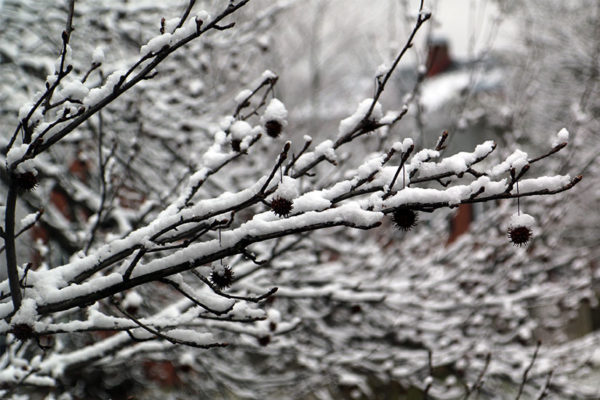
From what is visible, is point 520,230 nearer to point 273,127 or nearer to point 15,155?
point 273,127

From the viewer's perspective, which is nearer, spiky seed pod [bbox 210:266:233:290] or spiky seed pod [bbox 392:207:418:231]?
spiky seed pod [bbox 392:207:418:231]

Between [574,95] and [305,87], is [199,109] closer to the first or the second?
[574,95]

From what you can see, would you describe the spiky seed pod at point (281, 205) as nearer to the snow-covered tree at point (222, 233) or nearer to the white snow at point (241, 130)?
the snow-covered tree at point (222, 233)

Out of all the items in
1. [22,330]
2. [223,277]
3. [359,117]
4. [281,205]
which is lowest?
[22,330]

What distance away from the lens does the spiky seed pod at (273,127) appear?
6.73 ft

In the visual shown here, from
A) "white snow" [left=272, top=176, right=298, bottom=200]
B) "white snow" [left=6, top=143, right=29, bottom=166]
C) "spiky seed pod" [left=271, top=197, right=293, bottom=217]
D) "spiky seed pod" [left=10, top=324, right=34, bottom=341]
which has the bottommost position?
"spiky seed pod" [left=10, top=324, right=34, bottom=341]

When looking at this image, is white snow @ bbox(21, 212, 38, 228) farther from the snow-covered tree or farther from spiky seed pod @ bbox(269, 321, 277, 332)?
spiky seed pod @ bbox(269, 321, 277, 332)

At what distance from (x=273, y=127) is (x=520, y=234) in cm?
89

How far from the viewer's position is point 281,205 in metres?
1.66

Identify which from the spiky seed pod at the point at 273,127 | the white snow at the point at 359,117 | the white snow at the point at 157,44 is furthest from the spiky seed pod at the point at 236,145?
the white snow at the point at 157,44

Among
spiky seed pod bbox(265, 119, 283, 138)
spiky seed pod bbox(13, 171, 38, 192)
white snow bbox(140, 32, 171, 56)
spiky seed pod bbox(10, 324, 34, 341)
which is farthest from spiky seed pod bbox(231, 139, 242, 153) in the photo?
spiky seed pod bbox(10, 324, 34, 341)

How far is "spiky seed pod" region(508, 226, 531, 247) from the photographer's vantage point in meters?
1.73

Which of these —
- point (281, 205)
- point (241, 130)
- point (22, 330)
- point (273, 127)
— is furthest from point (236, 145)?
point (22, 330)

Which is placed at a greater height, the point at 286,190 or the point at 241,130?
the point at 241,130
